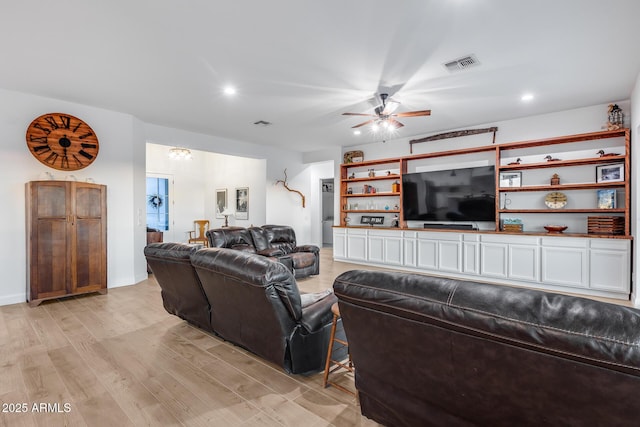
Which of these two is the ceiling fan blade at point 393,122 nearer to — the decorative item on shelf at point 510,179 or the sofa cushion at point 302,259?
the decorative item on shelf at point 510,179

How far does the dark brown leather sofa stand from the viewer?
0.96 metres

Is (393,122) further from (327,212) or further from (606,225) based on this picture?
(327,212)

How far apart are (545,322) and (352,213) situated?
6.84 m

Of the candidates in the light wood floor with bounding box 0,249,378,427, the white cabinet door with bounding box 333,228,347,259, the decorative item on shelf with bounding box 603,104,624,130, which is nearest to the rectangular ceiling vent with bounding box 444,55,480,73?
the decorative item on shelf with bounding box 603,104,624,130

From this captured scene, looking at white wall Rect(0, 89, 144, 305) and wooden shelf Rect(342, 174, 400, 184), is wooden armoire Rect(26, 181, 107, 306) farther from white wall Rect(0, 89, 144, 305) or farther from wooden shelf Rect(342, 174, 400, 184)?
wooden shelf Rect(342, 174, 400, 184)

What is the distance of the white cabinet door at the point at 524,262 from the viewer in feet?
16.2

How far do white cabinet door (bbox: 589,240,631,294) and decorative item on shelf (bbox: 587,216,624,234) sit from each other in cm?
23

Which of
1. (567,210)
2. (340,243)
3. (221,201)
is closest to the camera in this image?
(567,210)

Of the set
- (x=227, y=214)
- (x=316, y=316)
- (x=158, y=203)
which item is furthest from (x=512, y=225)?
(x=158, y=203)

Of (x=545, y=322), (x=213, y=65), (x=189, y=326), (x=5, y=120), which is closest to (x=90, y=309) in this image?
(x=189, y=326)

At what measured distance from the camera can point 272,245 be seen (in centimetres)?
591

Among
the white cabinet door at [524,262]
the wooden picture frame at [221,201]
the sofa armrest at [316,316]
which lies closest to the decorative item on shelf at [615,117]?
the white cabinet door at [524,262]

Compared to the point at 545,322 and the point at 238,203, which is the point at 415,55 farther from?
the point at 238,203

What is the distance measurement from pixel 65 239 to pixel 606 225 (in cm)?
742
